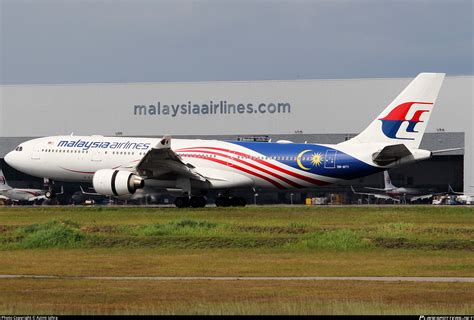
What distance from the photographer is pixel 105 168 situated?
61.3m

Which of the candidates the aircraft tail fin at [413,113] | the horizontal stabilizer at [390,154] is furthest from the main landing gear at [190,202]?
the aircraft tail fin at [413,113]

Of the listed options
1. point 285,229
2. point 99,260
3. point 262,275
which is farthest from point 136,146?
point 262,275

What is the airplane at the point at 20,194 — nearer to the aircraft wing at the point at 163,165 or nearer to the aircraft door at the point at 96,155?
the aircraft door at the point at 96,155

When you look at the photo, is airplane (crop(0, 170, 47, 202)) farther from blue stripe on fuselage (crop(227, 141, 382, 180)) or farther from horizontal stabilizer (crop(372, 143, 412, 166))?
horizontal stabilizer (crop(372, 143, 412, 166))

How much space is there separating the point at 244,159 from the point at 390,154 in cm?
875

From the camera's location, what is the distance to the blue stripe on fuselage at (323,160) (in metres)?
58.8

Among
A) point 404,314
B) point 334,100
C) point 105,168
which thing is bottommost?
point 404,314

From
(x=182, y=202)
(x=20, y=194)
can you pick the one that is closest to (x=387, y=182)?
(x=20, y=194)

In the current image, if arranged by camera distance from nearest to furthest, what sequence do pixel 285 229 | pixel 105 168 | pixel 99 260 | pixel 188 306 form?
pixel 188 306 < pixel 99 260 < pixel 285 229 < pixel 105 168

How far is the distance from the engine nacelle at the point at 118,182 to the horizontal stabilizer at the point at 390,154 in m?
13.3

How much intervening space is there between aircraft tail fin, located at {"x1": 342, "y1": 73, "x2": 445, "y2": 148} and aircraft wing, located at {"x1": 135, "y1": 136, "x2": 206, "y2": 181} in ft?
36.3

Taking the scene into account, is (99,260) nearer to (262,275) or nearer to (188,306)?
(262,275)

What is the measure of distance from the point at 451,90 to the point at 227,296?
229ft

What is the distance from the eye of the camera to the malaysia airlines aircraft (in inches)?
2279
